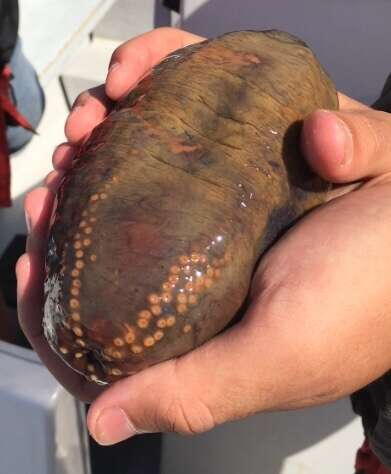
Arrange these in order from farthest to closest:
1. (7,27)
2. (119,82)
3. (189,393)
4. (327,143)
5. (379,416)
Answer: (7,27) < (119,82) < (379,416) < (327,143) < (189,393)

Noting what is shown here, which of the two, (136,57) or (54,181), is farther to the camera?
(136,57)

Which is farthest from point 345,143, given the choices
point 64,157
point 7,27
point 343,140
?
point 7,27

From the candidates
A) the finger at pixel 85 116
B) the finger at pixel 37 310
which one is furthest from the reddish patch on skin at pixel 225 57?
the finger at pixel 37 310

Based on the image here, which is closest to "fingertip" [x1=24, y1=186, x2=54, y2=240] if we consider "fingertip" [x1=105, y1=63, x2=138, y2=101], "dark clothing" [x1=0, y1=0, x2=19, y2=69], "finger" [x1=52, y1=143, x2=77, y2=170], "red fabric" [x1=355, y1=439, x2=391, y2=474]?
"finger" [x1=52, y1=143, x2=77, y2=170]

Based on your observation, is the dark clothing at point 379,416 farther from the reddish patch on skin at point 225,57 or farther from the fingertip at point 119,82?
the fingertip at point 119,82

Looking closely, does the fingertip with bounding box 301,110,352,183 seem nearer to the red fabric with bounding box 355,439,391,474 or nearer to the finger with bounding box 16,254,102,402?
the finger with bounding box 16,254,102,402

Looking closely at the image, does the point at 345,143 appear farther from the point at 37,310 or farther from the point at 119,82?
the point at 37,310
